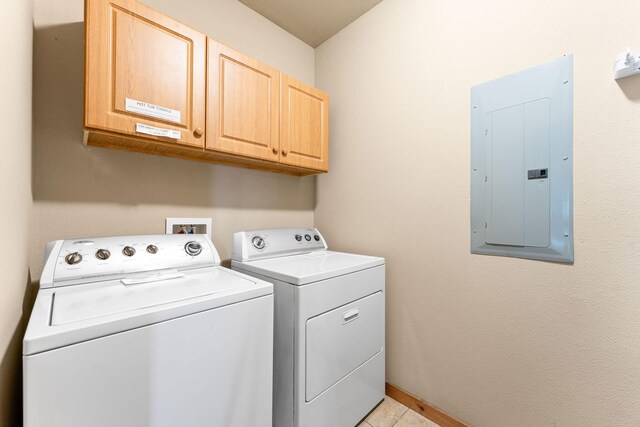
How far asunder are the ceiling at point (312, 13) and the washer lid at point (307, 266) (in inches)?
67.4

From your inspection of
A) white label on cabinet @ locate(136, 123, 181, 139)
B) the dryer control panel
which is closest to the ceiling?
white label on cabinet @ locate(136, 123, 181, 139)

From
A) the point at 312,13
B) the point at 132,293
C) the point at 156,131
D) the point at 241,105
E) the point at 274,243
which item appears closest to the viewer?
the point at 132,293

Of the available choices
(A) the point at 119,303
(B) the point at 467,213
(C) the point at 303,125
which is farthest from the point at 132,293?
(B) the point at 467,213

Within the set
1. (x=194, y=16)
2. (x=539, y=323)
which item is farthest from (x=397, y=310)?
(x=194, y=16)

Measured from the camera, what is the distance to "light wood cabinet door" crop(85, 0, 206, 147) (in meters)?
1.03

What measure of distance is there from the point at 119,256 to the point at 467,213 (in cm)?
168

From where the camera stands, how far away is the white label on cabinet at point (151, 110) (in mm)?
1099

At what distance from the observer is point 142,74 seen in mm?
1129

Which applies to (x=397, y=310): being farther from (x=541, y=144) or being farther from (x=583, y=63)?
(x=583, y=63)

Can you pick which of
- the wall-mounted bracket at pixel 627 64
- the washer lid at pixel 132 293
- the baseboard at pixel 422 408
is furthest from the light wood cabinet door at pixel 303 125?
the baseboard at pixel 422 408

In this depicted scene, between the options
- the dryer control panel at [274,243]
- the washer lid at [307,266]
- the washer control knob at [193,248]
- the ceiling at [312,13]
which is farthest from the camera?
the ceiling at [312,13]

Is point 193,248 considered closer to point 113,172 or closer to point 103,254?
point 103,254

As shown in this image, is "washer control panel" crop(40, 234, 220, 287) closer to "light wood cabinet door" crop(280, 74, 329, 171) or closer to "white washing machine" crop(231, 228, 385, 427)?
"white washing machine" crop(231, 228, 385, 427)

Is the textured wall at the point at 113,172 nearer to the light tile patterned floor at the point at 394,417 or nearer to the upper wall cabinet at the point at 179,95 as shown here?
the upper wall cabinet at the point at 179,95
